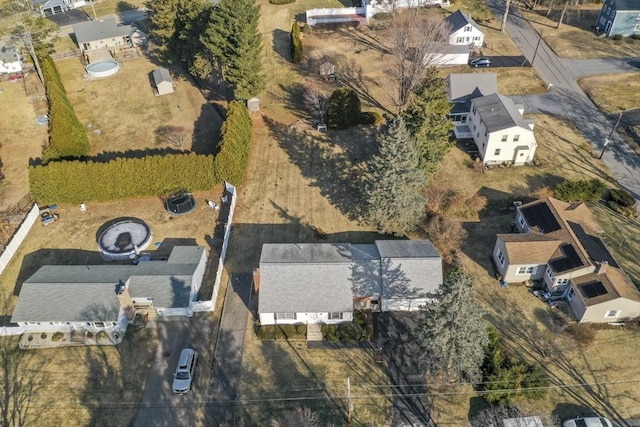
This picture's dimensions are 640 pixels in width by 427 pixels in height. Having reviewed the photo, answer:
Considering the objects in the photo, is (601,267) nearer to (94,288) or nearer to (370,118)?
(370,118)

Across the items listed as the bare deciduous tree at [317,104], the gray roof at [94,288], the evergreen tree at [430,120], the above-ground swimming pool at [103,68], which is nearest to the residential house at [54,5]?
the above-ground swimming pool at [103,68]

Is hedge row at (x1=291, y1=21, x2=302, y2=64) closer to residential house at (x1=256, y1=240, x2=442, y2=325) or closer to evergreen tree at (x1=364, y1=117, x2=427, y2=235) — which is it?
evergreen tree at (x1=364, y1=117, x2=427, y2=235)

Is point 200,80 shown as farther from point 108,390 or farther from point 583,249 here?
point 583,249

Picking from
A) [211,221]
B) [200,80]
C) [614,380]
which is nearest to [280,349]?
[211,221]

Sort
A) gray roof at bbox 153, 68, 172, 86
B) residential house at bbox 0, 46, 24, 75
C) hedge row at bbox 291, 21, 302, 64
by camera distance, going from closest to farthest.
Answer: gray roof at bbox 153, 68, 172, 86 → residential house at bbox 0, 46, 24, 75 → hedge row at bbox 291, 21, 302, 64

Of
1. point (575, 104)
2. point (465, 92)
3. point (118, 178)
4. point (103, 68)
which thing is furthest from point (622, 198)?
point (103, 68)

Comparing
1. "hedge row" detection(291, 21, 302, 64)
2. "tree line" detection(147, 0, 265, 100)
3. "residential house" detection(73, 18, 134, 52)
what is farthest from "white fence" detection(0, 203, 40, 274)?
"hedge row" detection(291, 21, 302, 64)
